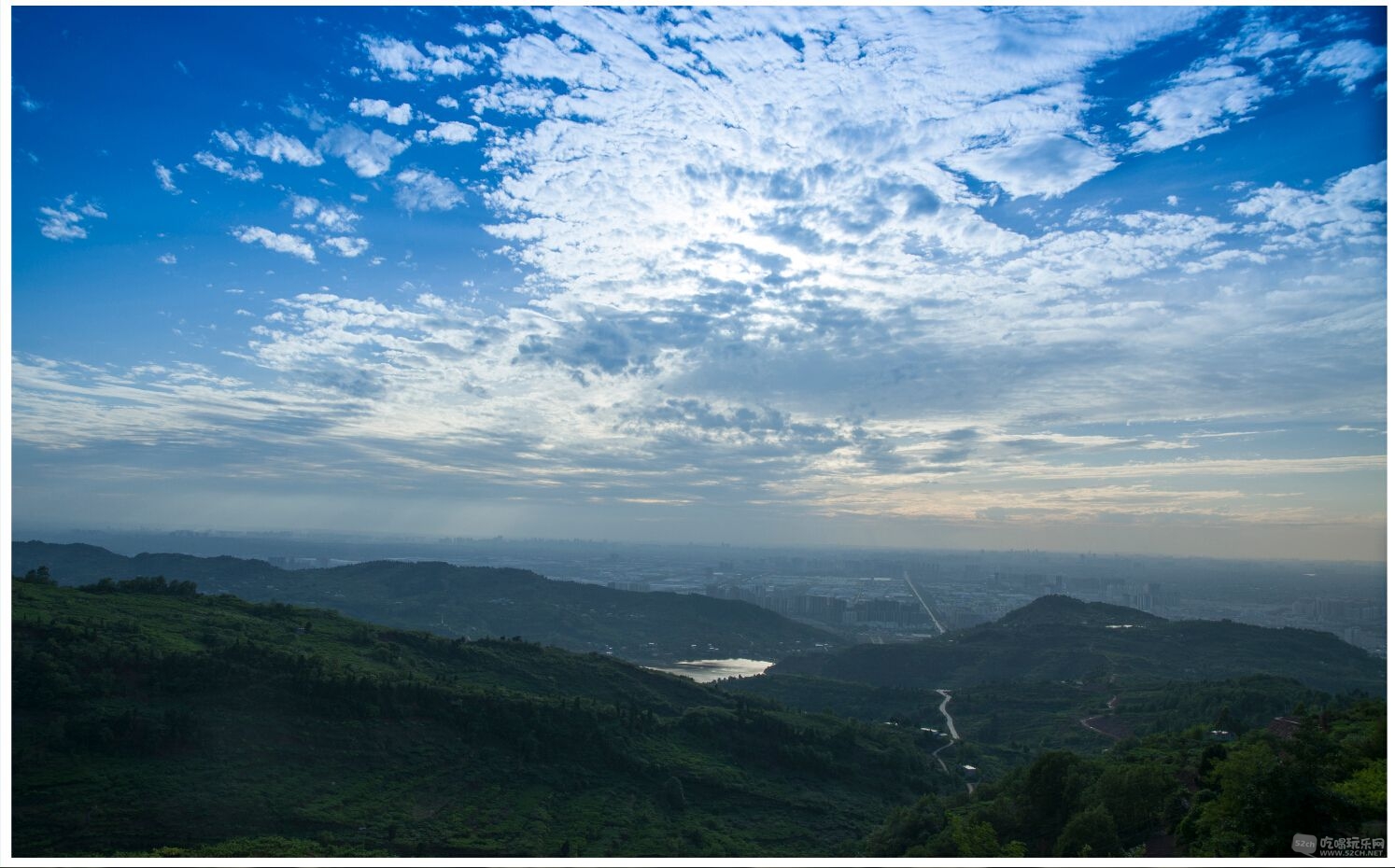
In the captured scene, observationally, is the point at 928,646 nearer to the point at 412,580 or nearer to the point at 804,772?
the point at 804,772

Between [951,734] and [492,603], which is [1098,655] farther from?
[492,603]

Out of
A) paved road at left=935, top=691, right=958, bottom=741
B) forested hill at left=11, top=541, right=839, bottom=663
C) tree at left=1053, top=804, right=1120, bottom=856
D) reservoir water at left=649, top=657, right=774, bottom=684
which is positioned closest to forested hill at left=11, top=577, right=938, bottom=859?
paved road at left=935, top=691, right=958, bottom=741

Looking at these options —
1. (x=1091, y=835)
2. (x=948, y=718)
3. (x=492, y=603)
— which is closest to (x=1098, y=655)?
(x=948, y=718)

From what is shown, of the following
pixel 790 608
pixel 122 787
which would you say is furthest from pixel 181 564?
pixel 122 787

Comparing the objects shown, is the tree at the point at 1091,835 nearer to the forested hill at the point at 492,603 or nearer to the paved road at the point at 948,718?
the paved road at the point at 948,718

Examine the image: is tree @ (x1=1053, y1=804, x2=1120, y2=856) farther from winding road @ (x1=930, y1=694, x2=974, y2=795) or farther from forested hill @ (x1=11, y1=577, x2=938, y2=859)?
winding road @ (x1=930, y1=694, x2=974, y2=795)

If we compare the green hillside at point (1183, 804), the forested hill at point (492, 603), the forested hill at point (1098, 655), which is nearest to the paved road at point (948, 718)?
the forested hill at point (1098, 655)
